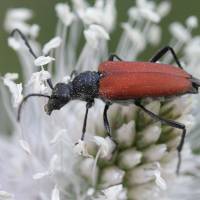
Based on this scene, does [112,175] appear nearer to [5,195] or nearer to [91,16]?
[5,195]

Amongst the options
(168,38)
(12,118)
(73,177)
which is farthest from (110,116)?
(168,38)

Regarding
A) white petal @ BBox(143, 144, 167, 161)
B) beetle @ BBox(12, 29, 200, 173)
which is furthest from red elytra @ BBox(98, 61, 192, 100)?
white petal @ BBox(143, 144, 167, 161)

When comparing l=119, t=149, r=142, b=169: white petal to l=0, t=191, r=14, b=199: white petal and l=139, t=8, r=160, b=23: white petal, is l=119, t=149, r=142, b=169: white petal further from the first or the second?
l=139, t=8, r=160, b=23: white petal

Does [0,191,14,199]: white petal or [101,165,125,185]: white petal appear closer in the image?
[0,191,14,199]: white petal

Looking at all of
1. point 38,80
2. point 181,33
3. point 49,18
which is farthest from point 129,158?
point 49,18

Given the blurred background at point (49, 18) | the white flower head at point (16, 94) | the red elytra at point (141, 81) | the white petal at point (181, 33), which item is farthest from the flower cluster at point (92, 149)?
the blurred background at point (49, 18)

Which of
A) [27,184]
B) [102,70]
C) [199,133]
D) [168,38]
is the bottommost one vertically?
[27,184]

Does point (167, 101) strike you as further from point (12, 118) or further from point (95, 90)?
point (12, 118)

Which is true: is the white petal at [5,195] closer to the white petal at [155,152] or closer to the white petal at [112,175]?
the white petal at [112,175]
